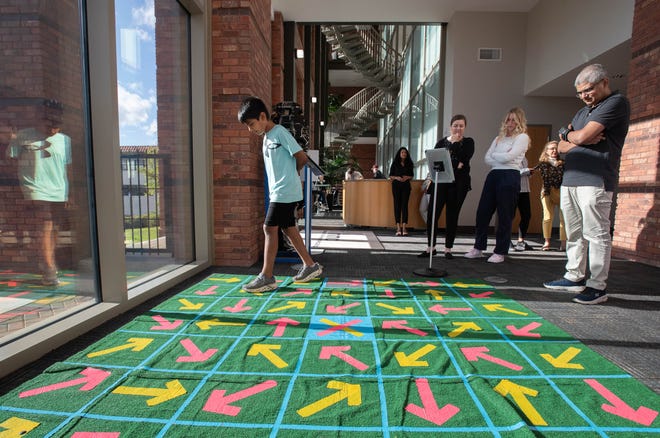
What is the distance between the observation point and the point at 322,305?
2773mm

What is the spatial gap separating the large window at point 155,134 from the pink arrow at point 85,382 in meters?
1.32

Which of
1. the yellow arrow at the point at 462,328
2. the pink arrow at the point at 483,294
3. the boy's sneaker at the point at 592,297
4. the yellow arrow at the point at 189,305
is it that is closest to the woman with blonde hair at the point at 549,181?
the boy's sneaker at the point at 592,297

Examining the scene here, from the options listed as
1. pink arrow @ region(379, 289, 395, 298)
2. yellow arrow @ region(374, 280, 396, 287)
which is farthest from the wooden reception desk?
pink arrow @ region(379, 289, 395, 298)

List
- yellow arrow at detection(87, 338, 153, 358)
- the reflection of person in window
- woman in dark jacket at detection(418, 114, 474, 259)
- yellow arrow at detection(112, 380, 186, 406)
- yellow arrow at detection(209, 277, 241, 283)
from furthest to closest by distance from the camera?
woman in dark jacket at detection(418, 114, 474, 259) < yellow arrow at detection(209, 277, 241, 283) < the reflection of person in window < yellow arrow at detection(87, 338, 153, 358) < yellow arrow at detection(112, 380, 186, 406)

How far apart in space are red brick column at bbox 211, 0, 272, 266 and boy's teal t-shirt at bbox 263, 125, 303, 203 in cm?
109

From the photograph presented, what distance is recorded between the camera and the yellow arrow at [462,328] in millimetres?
2252

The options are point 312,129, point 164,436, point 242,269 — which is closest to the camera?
point 164,436

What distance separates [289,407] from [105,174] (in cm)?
208

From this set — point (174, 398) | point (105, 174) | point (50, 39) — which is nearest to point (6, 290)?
point (105, 174)

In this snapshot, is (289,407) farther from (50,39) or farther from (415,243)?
(415,243)

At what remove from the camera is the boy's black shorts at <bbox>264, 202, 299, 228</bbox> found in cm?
310

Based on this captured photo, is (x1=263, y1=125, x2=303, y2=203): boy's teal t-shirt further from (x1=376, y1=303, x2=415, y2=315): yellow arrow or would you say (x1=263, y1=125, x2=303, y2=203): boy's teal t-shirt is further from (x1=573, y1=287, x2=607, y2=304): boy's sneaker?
(x1=573, y1=287, x2=607, y2=304): boy's sneaker

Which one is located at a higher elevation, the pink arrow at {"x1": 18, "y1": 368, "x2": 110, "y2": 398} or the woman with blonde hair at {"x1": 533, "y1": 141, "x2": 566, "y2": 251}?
the woman with blonde hair at {"x1": 533, "y1": 141, "x2": 566, "y2": 251}

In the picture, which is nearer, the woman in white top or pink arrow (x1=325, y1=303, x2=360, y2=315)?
pink arrow (x1=325, y1=303, x2=360, y2=315)
